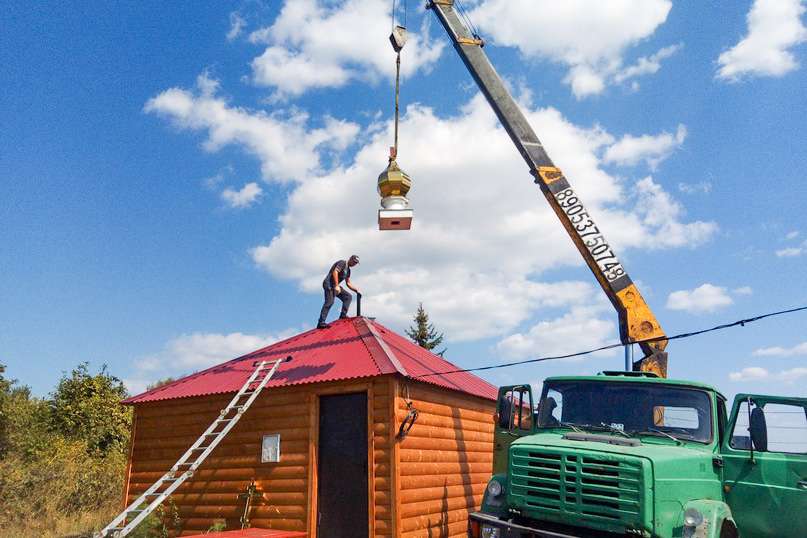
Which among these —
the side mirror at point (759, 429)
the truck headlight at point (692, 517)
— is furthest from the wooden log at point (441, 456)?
the side mirror at point (759, 429)

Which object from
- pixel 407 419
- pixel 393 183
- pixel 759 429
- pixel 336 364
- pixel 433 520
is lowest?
pixel 433 520

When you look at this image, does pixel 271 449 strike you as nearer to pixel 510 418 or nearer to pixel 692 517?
pixel 510 418

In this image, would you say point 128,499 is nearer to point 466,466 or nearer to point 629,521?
point 466,466

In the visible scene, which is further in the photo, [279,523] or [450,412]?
[450,412]

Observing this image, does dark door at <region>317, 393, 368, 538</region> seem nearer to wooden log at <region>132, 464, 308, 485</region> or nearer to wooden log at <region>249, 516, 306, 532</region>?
wooden log at <region>249, 516, 306, 532</region>

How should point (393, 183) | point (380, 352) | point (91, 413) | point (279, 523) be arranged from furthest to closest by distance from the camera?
point (91, 413) < point (380, 352) < point (279, 523) < point (393, 183)

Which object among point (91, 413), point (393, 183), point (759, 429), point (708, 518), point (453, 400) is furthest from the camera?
point (91, 413)

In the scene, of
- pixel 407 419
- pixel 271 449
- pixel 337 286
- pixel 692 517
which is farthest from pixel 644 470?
pixel 337 286

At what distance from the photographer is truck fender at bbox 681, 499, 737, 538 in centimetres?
639

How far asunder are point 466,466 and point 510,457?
7.50m

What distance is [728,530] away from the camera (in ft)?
23.2

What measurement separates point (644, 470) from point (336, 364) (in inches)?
303

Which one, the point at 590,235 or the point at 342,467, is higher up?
the point at 590,235

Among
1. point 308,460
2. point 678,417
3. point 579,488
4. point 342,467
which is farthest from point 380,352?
point 579,488
